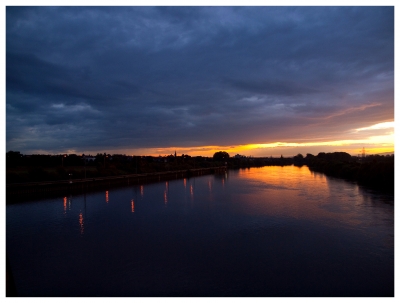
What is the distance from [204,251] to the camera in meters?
8.44

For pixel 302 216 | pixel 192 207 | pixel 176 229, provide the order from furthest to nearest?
pixel 192 207 → pixel 302 216 → pixel 176 229

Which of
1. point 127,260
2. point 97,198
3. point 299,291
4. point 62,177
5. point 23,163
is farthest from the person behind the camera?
point 23,163

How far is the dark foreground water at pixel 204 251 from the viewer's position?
6203 millimetres

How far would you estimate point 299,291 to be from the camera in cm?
596

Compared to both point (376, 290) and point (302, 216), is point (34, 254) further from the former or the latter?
point (302, 216)

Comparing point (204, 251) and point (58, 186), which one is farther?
point (58, 186)

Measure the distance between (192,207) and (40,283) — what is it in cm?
1062

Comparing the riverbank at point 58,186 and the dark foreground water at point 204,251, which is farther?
the riverbank at point 58,186

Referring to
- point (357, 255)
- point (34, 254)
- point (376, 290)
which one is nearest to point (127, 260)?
point (34, 254)

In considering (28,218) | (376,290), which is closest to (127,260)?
(376,290)

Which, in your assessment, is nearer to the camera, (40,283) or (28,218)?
(40,283)

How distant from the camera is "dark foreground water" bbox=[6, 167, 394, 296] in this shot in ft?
20.4

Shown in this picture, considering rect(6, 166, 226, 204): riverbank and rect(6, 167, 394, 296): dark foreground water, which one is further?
rect(6, 166, 226, 204): riverbank

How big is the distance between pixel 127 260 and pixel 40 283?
6.87 ft
